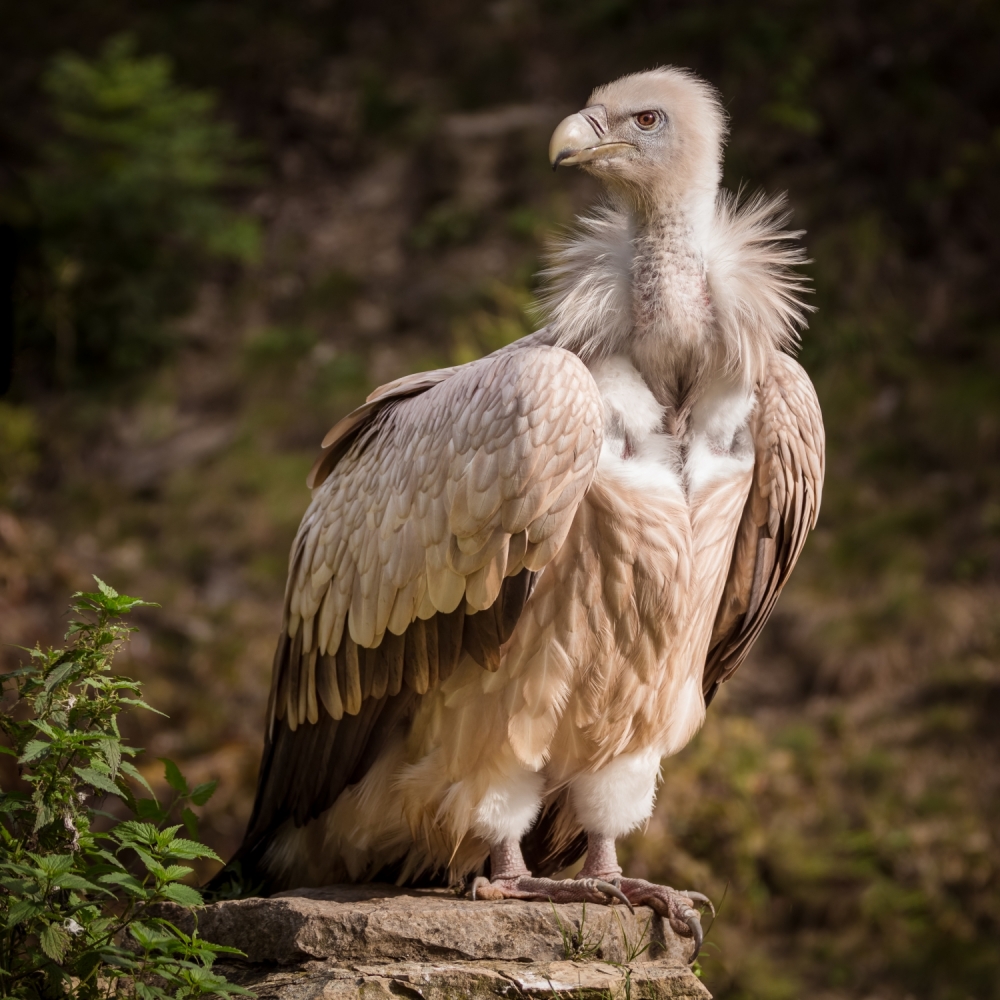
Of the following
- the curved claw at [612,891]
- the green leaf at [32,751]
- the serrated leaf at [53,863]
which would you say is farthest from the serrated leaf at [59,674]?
the curved claw at [612,891]

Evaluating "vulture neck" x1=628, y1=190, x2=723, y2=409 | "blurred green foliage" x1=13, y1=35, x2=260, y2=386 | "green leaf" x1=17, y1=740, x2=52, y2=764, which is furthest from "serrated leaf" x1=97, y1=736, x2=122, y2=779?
"blurred green foliage" x1=13, y1=35, x2=260, y2=386

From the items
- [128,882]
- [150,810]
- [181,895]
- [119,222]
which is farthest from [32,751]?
[119,222]

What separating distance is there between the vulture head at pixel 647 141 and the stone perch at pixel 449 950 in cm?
218

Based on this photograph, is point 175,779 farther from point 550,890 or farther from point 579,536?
point 579,536

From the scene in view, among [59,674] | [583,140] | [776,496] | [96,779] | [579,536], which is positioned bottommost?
[96,779]

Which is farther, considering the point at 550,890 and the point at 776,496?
the point at 776,496

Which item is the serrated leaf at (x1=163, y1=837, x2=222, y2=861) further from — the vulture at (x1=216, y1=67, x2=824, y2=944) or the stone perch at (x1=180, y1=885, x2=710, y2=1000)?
the vulture at (x1=216, y1=67, x2=824, y2=944)

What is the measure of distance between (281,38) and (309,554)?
12.1 meters

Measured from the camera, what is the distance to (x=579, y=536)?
3.60 meters

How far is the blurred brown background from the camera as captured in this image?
8266 mm

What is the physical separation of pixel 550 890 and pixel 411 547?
1120 mm

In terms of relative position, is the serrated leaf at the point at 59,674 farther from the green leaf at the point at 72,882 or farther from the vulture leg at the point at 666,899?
the vulture leg at the point at 666,899

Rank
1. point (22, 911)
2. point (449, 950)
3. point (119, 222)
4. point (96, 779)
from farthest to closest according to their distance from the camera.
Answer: point (119, 222), point (449, 950), point (96, 779), point (22, 911)

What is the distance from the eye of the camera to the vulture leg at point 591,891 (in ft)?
12.0
